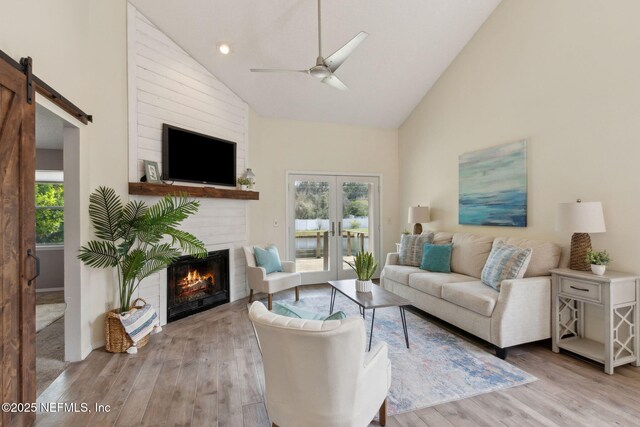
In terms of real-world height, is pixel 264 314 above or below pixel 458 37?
below

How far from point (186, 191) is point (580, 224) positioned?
13.4ft

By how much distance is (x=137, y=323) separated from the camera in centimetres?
299

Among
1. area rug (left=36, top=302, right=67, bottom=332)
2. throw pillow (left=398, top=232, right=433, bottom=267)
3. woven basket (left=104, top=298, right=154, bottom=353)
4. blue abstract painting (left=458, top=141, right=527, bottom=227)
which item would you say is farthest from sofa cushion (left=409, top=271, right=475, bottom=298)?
area rug (left=36, top=302, right=67, bottom=332)

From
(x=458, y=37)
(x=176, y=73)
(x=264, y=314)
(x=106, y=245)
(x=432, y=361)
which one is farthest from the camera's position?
(x=458, y=37)

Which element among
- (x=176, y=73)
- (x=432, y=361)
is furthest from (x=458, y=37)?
(x=432, y=361)

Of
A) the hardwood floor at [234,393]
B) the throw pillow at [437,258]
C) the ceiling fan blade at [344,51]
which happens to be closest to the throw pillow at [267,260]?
the hardwood floor at [234,393]

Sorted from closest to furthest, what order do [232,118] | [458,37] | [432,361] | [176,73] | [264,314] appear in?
[264,314] → [432,361] → [176,73] → [458,37] → [232,118]

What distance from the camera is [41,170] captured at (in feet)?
16.8

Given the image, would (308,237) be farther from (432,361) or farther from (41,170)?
(41,170)

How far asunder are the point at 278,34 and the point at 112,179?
2.59 metres

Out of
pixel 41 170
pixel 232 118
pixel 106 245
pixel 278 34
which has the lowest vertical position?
pixel 106 245

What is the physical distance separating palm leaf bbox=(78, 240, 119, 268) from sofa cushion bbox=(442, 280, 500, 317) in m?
3.41

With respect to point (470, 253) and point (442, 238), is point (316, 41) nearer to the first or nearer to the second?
point (442, 238)

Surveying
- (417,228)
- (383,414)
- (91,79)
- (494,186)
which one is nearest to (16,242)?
(91,79)
